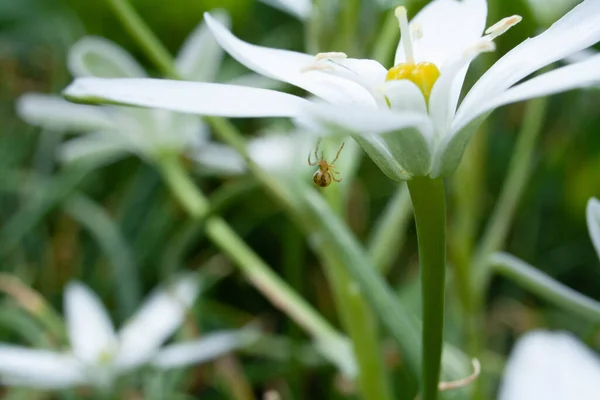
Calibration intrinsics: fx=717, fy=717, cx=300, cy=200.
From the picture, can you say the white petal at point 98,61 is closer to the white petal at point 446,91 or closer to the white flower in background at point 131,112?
the white flower in background at point 131,112

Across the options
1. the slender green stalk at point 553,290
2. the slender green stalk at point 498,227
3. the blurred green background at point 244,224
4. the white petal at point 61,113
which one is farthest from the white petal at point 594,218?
the white petal at point 61,113

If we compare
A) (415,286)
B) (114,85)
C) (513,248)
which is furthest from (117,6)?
(513,248)

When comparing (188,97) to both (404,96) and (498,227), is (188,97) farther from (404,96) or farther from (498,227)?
(498,227)

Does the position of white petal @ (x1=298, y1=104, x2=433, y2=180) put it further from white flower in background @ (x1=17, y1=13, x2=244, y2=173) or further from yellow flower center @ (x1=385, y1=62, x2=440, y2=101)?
white flower in background @ (x1=17, y1=13, x2=244, y2=173)

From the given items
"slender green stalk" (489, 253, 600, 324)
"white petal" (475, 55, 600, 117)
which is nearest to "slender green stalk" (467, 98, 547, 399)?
"slender green stalk" (489, 253, 600, 324)

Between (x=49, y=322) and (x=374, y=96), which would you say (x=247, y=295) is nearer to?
(x=49, y=322)

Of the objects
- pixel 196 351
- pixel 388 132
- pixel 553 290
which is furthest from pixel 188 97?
pixel 196 351

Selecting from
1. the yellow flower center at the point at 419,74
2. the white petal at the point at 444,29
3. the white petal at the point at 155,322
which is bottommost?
the yellow flower center at the point at 419,74
